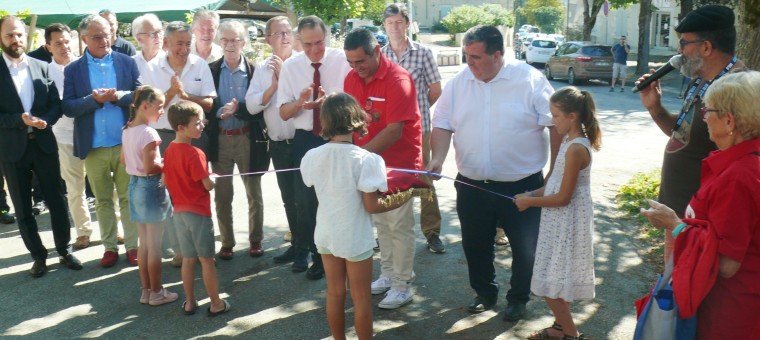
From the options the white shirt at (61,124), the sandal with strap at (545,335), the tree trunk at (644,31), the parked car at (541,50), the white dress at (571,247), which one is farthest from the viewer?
the parked car at (541,50)

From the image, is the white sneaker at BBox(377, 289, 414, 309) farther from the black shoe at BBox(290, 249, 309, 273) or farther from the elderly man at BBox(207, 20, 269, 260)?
the elderly man at BBox(207, 20, 269, 260)

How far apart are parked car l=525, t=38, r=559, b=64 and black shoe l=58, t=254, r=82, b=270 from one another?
31968 mm

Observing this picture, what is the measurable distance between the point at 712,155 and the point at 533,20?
64.9m

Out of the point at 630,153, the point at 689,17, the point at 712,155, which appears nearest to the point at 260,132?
the point at 689,17

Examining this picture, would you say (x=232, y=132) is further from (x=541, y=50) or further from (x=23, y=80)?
(x=541, y=50)

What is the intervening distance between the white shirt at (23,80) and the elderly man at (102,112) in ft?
0.92

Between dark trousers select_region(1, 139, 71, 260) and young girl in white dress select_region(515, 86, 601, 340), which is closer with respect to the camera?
young girl in white dress select_region(515, 86, 601, 340)

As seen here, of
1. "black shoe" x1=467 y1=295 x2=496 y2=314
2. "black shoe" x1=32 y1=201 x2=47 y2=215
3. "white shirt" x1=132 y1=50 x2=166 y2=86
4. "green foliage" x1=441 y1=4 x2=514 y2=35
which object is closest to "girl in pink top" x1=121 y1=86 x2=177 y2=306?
"white shirt" x1=132 y1=50 x2=166 y2=86

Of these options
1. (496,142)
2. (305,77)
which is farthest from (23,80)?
(496,142)

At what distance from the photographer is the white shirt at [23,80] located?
21.6ft

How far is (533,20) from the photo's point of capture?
216 feet

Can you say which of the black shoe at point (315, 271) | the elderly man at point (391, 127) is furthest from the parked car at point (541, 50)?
the elderly man at point (391, 127)

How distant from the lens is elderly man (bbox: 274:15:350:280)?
20.4ft

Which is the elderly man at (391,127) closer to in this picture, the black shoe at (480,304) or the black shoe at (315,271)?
the black shoe at (480,304)
